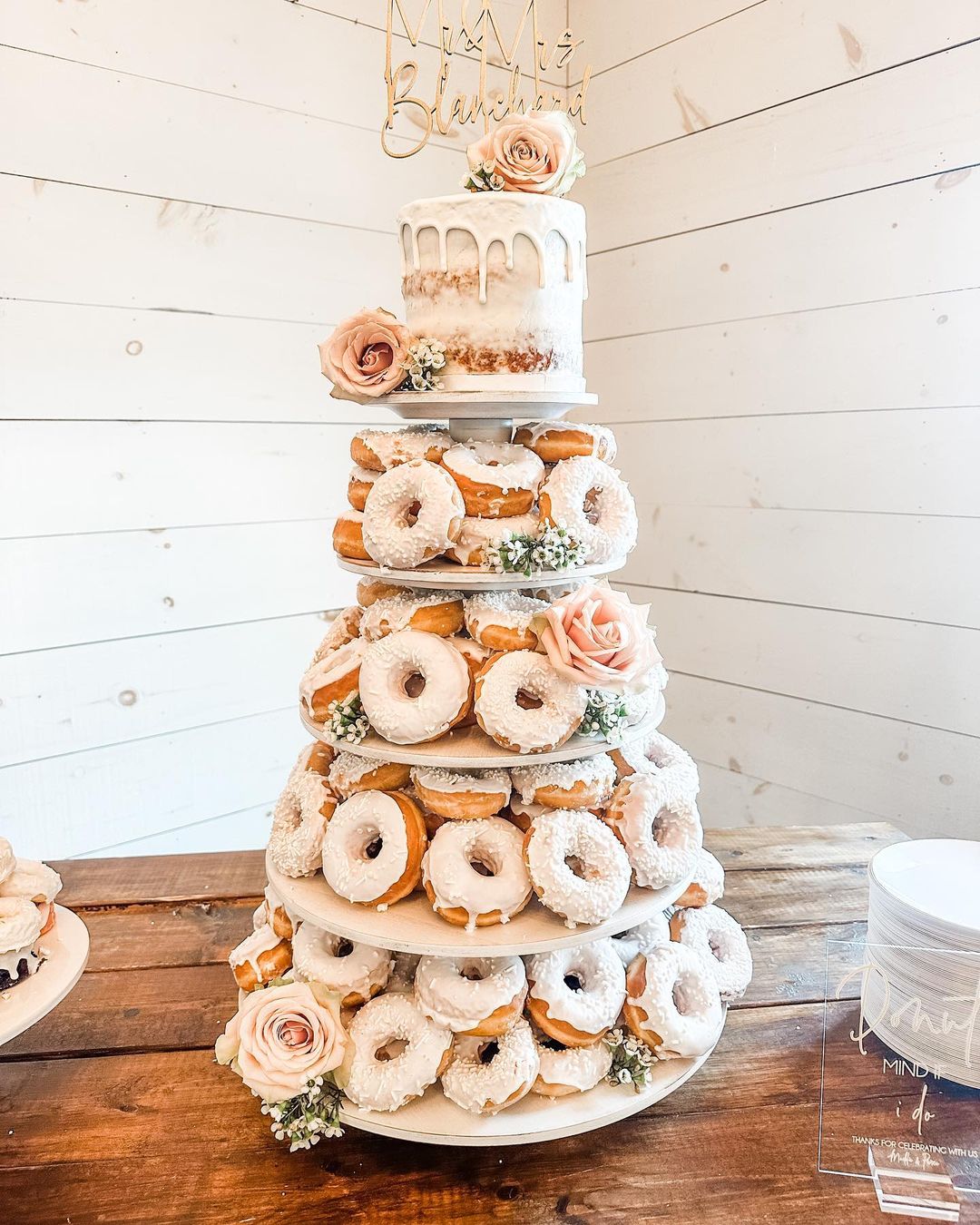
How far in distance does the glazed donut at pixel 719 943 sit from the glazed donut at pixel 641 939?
0.11 ft

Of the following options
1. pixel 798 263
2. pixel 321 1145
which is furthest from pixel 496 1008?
pixel 798 263

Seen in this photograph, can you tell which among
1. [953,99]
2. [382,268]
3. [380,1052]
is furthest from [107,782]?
[953,99]

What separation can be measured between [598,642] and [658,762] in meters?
0.29

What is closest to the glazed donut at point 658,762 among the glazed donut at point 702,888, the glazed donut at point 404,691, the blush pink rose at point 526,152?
the glazed donut at point 702,888

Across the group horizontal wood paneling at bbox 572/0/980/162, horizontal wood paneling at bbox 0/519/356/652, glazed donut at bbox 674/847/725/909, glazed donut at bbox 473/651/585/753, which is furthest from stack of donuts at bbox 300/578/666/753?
horizontal wood paneling at bbox 572/0/980/162

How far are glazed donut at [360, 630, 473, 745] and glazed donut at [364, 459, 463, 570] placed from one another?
0.09m

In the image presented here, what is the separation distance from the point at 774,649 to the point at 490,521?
3.96ft

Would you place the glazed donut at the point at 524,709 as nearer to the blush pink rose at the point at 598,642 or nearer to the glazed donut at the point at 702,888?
the blush pink rose at the point at 598,642

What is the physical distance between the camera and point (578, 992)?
1.03m

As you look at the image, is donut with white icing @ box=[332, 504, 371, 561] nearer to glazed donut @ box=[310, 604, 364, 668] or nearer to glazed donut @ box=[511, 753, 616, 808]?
glazed donut @ box=[310, 604, 364, 668]

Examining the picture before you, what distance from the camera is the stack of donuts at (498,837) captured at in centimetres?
96

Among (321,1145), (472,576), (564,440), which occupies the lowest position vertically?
(321,1145)

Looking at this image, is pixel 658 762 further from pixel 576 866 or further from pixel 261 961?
pixel 261 961

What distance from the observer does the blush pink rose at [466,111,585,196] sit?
100 cm
